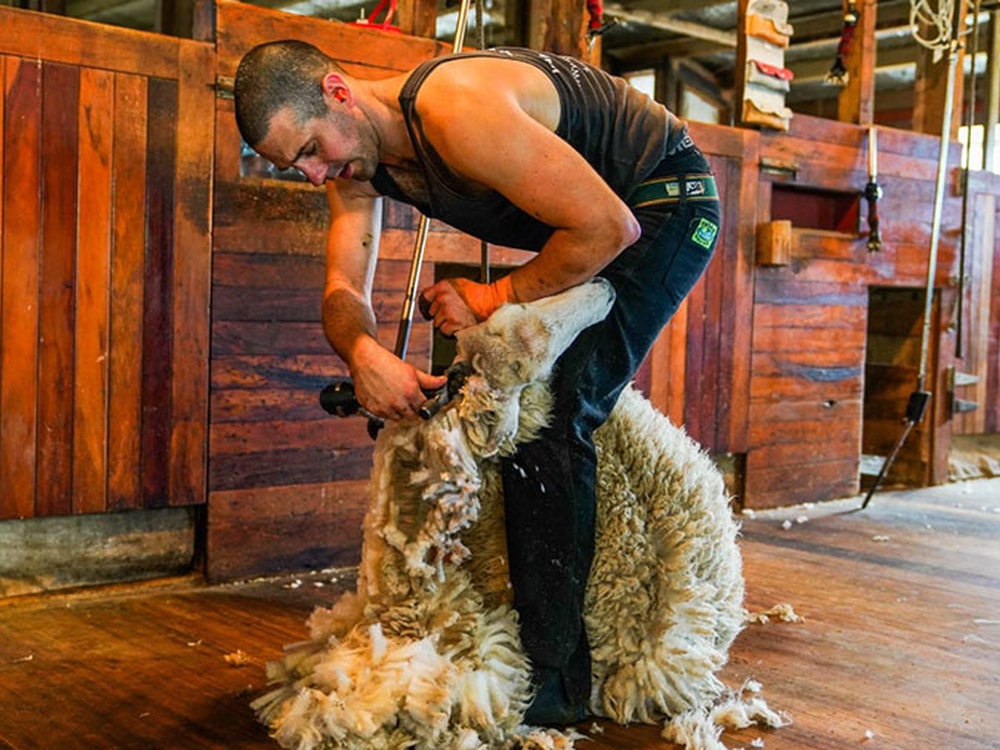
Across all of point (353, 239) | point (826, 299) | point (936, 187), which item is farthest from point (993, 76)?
point (353, 239)

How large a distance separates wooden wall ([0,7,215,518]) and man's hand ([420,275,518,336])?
1.16 metres

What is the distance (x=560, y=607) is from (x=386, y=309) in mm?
1511

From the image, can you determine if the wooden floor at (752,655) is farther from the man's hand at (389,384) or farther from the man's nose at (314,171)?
the man's nose at (314,171)

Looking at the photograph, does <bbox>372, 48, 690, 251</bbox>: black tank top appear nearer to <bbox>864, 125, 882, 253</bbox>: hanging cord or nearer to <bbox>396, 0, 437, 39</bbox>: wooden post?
<bbox>396, 0, 437, 39</bbox>: wooden post

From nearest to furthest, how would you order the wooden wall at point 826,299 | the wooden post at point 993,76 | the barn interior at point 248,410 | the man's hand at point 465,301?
1. the man's hand at point 465,301
2. the barn interior at point 248,410
3. the wooden wall at point 826,299
4. the wooden post at point 993,76

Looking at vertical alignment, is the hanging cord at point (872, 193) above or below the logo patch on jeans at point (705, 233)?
above

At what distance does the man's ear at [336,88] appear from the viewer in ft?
6.19

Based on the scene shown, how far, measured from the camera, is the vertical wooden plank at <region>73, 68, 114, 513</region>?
9.25 feet

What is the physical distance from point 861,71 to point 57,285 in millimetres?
3256

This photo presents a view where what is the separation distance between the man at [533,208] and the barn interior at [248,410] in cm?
36

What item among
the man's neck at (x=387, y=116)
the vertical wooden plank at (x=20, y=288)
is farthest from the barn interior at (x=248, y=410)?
the man's neck at (x=387, y=116)

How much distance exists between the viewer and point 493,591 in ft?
6.84

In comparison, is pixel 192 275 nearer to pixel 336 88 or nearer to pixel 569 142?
pixel 336 88

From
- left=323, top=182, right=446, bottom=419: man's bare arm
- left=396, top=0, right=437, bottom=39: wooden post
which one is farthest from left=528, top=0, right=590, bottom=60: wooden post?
left=323, top=182, right=446, bottom=419: man's bare arm
